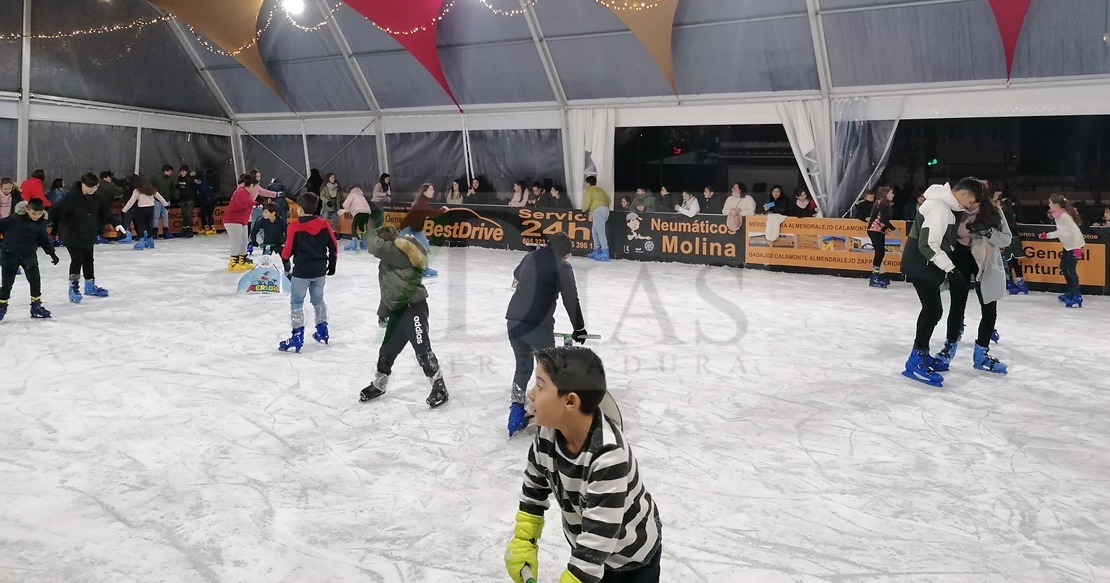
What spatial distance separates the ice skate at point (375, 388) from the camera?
516 cm

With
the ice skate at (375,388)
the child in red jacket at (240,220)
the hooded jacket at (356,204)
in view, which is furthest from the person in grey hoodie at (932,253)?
the hooded jacket at (356,204)

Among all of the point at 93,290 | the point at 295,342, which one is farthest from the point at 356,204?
the point at 295,342

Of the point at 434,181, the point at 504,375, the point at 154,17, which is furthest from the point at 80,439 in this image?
the point at 154,17

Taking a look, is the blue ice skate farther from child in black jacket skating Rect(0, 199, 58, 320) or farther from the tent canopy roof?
the tent canopy roof

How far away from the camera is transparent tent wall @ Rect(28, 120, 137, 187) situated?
14375 mm

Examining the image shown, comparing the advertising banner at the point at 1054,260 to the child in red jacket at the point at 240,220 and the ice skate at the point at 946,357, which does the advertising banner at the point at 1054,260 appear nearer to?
the ice skate at the point at 946,357

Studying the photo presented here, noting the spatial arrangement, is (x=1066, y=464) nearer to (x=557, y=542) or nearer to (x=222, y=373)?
(x=557, y=542)

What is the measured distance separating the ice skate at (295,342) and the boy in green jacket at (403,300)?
161 centimetres

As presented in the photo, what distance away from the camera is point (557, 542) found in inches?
125

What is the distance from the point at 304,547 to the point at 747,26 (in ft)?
34.9

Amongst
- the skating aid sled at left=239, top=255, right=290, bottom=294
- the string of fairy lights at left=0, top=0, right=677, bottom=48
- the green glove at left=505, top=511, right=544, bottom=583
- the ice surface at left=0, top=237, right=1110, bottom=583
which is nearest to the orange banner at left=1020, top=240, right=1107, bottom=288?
the ice surface at left=0, top=237, right=1110, bottom=583

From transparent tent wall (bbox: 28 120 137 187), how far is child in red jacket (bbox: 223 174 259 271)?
245 inches

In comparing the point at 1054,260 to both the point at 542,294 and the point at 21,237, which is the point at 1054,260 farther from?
the point at 21,237

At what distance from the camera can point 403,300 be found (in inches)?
193
